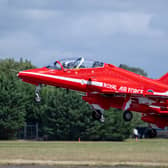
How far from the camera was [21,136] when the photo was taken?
87.2 m

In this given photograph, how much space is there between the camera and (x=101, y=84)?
125 feet

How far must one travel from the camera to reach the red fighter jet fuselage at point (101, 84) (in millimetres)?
37219

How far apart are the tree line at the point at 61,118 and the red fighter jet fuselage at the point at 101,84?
40.5 metres

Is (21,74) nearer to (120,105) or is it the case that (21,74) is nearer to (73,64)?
(73,64)

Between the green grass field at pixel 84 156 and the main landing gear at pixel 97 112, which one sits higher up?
the main landing gear at pixel 97 112

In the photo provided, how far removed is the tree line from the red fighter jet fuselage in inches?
1594

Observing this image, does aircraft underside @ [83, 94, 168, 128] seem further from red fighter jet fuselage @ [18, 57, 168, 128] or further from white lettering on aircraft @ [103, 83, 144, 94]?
white lettering on aircraft @ [103, 83, 144, 94]

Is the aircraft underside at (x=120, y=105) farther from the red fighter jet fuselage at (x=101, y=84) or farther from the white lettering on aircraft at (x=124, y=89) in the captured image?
the white lettering on aircraft at (x=124, y=89)

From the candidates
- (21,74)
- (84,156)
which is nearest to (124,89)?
(84,156)

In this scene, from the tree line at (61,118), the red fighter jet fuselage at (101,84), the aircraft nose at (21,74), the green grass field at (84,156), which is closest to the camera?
the green grass field at (84,156)

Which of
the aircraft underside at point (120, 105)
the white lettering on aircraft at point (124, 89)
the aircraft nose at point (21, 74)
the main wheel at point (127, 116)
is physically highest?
the aircraft nose at point (21, 74)

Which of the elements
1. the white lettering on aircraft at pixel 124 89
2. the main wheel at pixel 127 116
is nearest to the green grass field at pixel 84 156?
the main wheel at pixel 127 116

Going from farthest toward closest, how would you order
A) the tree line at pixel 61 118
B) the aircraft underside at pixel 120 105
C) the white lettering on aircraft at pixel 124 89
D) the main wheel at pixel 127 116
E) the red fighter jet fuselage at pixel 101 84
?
the tree line at pixel 61 118 < the main wheel at pixel 127 116 < the aircraft underside at pixel 120 105 < the white lettering on aircraft at pixel 124 89 < the red fighter jet fuselage at pixel 101 84

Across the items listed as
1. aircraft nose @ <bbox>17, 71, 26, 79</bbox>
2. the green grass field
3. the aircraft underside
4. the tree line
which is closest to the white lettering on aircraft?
the aircraft underside
